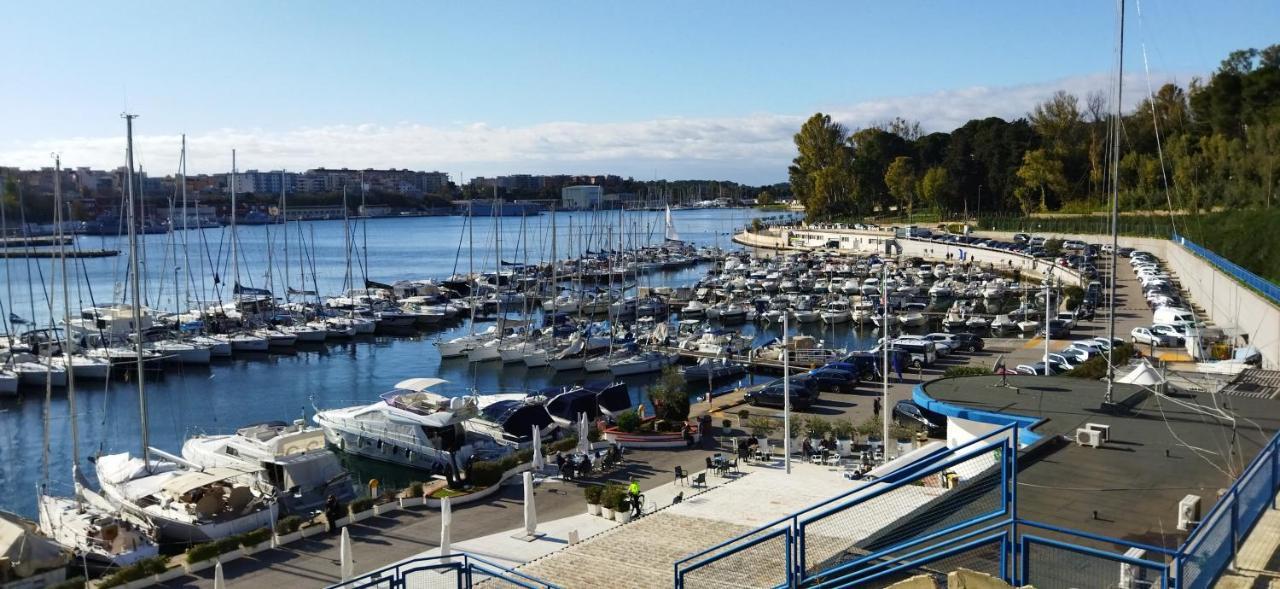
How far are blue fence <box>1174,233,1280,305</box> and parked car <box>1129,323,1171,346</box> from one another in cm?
311

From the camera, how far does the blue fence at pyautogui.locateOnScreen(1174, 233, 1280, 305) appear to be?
2851 cm

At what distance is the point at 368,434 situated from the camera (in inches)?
1096

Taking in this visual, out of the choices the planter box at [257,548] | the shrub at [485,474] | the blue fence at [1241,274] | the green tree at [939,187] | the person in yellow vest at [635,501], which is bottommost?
the planter box at [257,548]

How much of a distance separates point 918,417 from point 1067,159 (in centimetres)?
7110

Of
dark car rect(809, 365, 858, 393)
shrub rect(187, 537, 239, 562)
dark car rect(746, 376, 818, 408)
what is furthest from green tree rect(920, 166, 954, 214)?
shrub rect(187, 537, 239, 562)

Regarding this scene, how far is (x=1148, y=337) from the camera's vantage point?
34719 millimetres

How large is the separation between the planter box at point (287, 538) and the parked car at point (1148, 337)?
28.1 meters

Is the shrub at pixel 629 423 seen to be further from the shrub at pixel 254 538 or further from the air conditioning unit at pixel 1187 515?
the air conditioning unit at pixel 1187 515

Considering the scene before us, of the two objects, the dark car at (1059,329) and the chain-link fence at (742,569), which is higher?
the chain-link fence at (742,569)

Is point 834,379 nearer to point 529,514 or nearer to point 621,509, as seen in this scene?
point 621,509

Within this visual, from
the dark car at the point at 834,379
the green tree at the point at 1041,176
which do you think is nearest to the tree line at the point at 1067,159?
the green tree at the point at 1041,176

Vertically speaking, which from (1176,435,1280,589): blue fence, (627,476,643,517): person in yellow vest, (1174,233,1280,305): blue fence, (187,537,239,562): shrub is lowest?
(187,537,239,562): shrub

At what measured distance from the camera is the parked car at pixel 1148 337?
111 ft

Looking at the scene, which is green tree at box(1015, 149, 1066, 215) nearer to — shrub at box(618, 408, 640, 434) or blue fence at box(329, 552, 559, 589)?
shrub at box(618, 408, 640, 434)
